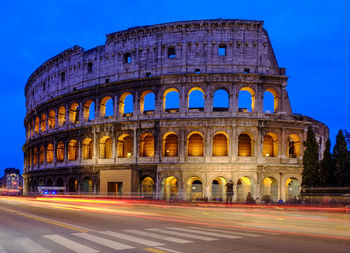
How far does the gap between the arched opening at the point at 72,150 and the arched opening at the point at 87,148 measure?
215 cm

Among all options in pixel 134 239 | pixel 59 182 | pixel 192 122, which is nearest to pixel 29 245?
pixel 134 239

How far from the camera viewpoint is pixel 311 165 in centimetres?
3073

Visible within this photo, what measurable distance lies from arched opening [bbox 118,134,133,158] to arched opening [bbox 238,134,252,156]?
1154 centimetres

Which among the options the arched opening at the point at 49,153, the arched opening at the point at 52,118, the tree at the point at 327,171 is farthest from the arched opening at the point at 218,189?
the arched opening at the point at 52,118

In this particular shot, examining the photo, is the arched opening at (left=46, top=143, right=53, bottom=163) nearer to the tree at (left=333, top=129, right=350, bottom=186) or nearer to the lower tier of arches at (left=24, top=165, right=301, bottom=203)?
the lower tier of arches at (left=24, top=165, right=301, bottom=203)

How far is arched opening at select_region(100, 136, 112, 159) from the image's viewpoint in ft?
127

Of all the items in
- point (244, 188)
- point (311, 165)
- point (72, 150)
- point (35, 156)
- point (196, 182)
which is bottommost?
point (244, 188)

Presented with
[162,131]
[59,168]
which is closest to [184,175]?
[162,131]

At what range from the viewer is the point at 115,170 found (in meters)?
36.5

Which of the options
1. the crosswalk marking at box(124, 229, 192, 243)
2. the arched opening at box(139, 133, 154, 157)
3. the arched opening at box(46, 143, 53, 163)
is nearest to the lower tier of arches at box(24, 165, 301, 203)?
the arched opening at box(139, 133, 154, 157)

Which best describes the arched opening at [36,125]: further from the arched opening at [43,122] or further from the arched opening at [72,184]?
the arched opening at [72,184]

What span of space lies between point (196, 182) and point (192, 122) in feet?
21.0

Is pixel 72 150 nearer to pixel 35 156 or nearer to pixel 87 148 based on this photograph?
pixel 87 148

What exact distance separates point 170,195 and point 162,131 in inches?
254
